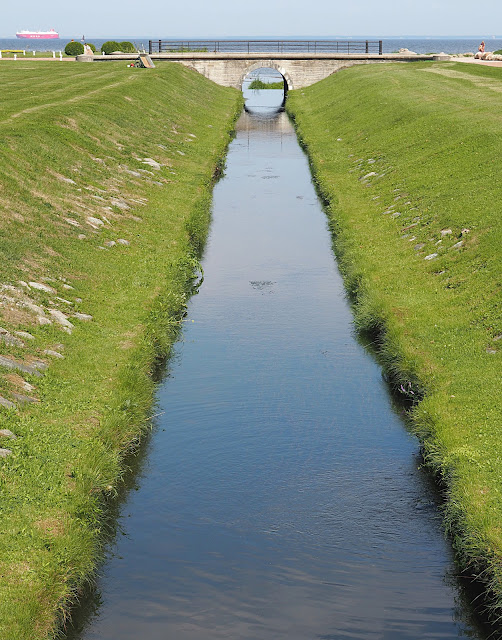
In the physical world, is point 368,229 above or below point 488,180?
below

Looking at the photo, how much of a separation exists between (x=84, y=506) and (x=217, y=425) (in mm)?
3527

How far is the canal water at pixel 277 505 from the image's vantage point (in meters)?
9.54

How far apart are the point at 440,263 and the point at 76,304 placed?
8538 millimetres

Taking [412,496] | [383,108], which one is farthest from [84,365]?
[383,108]

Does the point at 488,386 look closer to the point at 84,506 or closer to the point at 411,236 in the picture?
the point at 84,506

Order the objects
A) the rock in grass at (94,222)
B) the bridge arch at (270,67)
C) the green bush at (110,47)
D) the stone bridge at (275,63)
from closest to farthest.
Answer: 1. the rock in grass at (94,222)
2. the stone bridge at (275,63)
3. the bridge arch at (270,67)
4. the green bush at (110,47)

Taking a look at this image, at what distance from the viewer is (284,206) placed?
31359mm

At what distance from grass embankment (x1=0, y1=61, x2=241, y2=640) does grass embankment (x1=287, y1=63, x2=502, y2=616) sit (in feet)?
14.9

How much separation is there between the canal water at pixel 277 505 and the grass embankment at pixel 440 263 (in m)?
0.61

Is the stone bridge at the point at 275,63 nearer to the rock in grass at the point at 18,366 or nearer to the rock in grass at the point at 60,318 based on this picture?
the rock in grass at the point at 60,318

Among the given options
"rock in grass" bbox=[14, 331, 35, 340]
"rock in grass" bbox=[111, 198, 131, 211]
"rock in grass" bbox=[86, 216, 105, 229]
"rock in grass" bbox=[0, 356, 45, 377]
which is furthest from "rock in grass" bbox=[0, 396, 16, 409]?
"rock in grass" bbox=[111, 198, 131, 211]

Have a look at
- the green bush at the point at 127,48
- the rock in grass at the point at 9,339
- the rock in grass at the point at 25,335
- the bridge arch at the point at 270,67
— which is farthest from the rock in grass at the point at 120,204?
the green bush at the point at 127,48

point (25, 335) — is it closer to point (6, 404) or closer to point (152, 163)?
point (6, 404)

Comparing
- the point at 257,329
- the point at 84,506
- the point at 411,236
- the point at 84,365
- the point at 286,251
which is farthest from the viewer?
the point at 286,251
